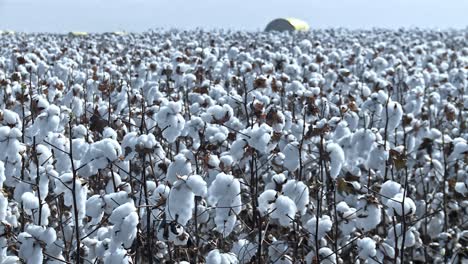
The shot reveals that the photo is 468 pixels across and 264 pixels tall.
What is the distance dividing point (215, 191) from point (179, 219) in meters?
0.31

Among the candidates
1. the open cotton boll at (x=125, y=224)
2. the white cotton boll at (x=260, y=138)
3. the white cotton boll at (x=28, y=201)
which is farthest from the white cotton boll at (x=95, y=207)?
the white cotton boll at (x=260, y=138)

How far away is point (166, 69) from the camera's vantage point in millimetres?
10492

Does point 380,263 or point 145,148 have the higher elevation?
point 145,148

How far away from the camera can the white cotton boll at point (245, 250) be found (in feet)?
14.3

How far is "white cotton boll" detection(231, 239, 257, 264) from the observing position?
436 cm

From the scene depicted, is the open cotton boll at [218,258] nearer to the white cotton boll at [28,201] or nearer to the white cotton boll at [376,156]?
the white cotton boll at [28,201]

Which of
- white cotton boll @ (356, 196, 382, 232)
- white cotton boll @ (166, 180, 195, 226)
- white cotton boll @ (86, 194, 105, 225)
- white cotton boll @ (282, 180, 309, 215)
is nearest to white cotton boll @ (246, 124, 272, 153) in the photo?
white cotton boll @ (282, 180, 309, 215)

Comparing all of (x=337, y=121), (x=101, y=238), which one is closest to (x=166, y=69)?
(x=337, y=121)

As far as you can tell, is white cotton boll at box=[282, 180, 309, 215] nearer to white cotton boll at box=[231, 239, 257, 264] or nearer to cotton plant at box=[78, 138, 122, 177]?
white cotton boll at box=[231, 239, 257, 264]

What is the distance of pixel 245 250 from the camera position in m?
4.31

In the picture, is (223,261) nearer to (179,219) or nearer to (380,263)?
(179,219)

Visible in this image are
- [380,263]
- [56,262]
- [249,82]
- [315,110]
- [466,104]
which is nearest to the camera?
[56,262]

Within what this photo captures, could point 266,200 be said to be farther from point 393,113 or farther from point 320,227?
point 393,113

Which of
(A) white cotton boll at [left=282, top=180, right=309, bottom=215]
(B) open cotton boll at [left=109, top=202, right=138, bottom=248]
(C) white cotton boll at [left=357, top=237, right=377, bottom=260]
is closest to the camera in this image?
(B) open cotton boll at [left=109, top=202, right=138, bottom=248]
